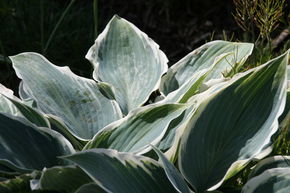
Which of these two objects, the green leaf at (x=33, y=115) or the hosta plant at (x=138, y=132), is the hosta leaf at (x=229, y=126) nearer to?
the hosta plant at (x=138, y=132)

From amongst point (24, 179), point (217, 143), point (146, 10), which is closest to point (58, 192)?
point (24, 179)

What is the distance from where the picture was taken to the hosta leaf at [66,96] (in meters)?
1.55

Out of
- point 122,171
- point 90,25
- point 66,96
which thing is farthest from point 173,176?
point 90,25

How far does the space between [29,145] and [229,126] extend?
0.44 meters

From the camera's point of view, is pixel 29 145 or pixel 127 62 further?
pixel 127 62

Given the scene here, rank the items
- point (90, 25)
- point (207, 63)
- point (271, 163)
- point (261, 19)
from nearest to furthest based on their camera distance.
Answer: point (271, 163)
point (261, 19)
point (207, 63)
point (90, 25)

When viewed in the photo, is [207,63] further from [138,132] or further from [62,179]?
[62,179]

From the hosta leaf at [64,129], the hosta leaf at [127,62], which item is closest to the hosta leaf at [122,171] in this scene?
the hosta leaf at [64,129]

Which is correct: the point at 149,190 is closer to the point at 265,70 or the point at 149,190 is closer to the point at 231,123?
the point at 231,123

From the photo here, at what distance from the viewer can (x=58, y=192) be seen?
4.57 feet

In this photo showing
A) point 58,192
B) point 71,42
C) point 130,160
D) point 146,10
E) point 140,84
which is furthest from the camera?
point 146,10

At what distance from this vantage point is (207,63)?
173 cm

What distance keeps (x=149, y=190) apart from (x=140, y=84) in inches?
17.5

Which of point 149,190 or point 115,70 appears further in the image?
point 115,70
